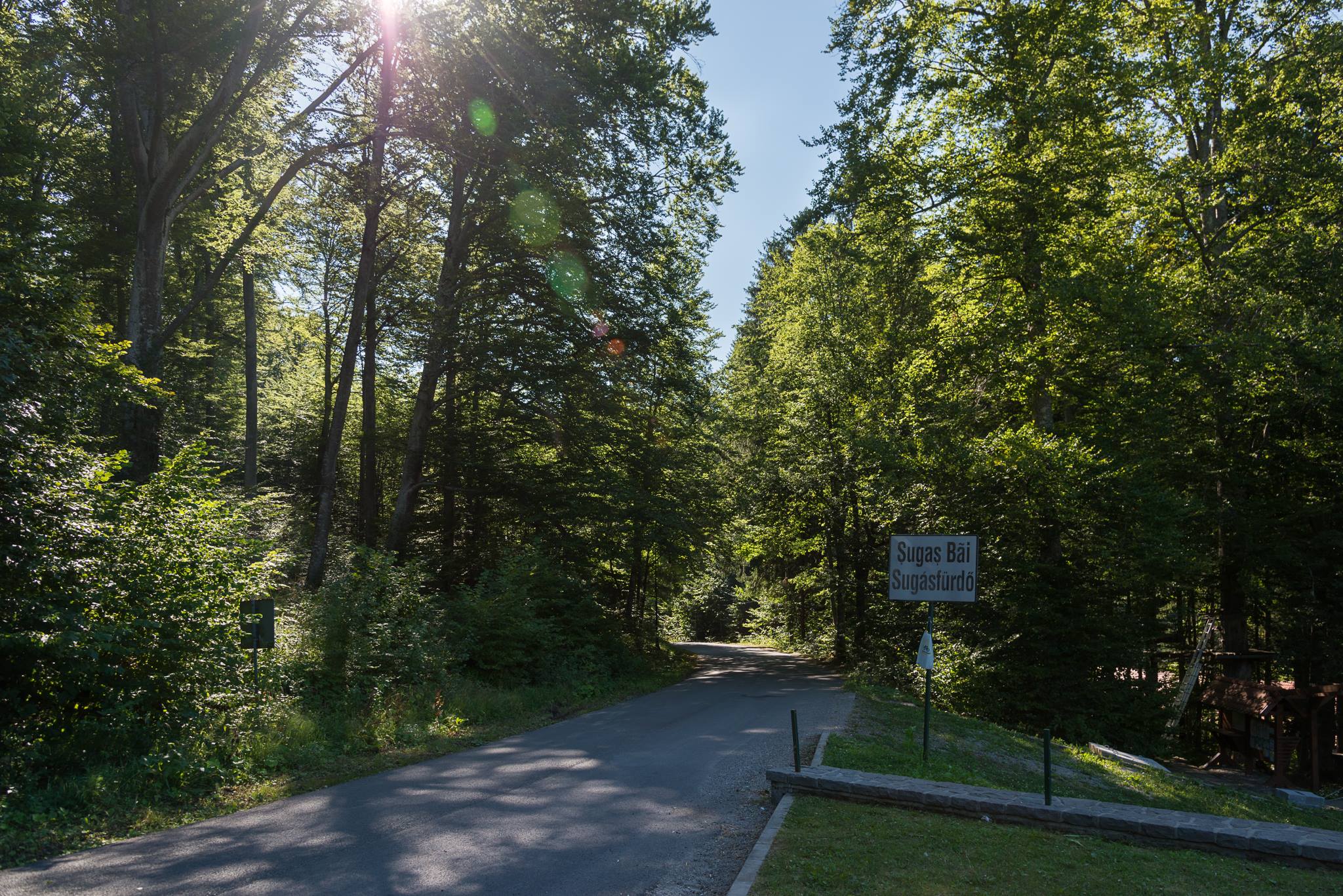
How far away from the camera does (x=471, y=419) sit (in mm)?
23094

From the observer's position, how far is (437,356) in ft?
66.3

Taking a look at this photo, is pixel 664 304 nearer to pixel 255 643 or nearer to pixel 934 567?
pixel 934 567

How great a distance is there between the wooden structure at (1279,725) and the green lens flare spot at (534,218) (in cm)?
2043

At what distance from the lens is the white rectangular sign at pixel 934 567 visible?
996 cm

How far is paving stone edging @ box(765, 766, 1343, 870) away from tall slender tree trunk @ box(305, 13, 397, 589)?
12679mm

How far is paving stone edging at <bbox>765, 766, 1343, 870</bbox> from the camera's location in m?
6.88

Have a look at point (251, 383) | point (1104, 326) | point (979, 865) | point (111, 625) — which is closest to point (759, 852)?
point (979, 865)

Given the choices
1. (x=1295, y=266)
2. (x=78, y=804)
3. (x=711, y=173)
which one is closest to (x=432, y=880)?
(x=78, y=804)

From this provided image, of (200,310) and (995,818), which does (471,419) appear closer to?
(200,310)

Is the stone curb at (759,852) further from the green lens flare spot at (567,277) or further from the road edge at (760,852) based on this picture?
the green lens flare spot at (567,277)

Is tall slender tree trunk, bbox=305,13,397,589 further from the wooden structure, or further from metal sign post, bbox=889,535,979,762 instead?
the wooden structure

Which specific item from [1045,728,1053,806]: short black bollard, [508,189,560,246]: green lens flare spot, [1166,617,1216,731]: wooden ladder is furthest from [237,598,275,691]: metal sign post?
[1166,617,1216,731]: wooden ladder

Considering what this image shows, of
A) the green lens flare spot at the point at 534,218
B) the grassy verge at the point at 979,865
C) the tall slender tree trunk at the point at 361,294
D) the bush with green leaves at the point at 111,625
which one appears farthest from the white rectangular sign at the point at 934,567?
the green lens flare spot at the point at 534,218

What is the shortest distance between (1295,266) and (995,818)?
17.6 meters
